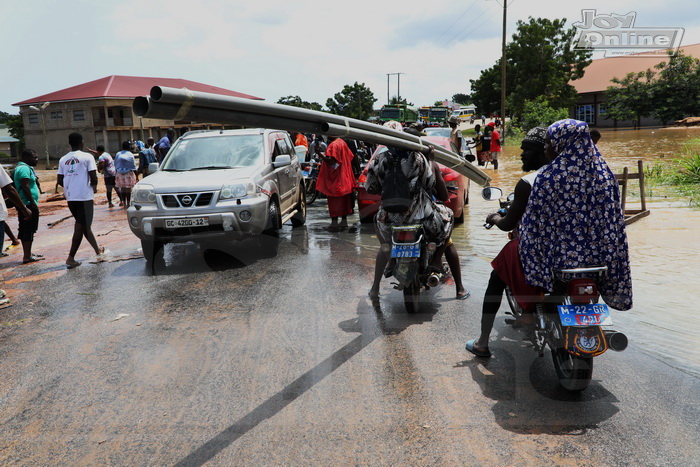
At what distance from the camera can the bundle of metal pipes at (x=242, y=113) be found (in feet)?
10.7

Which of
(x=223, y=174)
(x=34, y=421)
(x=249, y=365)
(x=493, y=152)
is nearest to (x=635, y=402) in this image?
(x=249, y=365)

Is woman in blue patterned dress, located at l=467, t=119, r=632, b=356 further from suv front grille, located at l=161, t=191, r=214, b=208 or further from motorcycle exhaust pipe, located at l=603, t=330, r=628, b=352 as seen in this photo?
suv front grille, located at l=161, t=191, r=214, b=208

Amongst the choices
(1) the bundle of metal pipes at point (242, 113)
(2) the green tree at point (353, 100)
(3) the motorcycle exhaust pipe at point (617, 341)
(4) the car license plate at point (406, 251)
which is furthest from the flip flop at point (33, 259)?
(2) the green tree at point (353, 100)

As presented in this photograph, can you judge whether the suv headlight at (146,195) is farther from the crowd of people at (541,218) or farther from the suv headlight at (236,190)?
the crowd of people at (541,218)

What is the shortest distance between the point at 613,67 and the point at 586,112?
4799mm

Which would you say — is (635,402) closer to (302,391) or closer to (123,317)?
(302,391)

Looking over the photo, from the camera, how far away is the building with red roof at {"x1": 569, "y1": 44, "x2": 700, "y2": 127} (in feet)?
162

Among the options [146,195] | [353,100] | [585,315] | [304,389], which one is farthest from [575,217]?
[353,100]

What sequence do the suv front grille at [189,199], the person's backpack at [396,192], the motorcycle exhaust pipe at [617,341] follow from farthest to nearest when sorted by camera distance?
the suv front grille at [189,199] < the person's backpack at [396,192] < the motorcycle exhaust pipe at [617,341]

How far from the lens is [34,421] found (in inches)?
152

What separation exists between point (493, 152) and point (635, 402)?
19.8 m

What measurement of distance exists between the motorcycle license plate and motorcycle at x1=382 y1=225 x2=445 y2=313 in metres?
1.90

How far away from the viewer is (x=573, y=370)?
3.85 m

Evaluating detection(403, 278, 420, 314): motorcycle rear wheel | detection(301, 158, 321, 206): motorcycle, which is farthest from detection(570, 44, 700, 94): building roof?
detection(403, 278, 420, 314): motorcycle rear wheel
